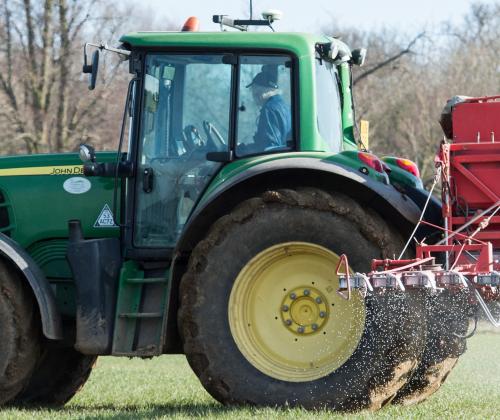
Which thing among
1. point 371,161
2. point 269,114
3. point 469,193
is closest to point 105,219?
point 269,114

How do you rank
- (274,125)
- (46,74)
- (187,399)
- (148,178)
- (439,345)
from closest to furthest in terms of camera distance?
(439,345)
(274,125)
(148,178)
(187,399)
(46,74)

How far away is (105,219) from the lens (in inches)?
308

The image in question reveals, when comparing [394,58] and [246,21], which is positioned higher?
[246,21]

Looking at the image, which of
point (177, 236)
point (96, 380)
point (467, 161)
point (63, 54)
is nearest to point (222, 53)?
point (177, 236)

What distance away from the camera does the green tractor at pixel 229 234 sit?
22.1ft

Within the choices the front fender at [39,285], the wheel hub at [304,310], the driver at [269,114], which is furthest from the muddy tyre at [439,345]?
the front fender at [39,285]

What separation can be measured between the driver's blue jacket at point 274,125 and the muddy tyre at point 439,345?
147 centimetres

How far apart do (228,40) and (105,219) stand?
5.03 ft

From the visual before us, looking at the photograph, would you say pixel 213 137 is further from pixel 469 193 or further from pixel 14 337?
pixel 14 337

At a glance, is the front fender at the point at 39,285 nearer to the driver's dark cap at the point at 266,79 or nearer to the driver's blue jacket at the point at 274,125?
the driver's blue jacket at the point at 274,125

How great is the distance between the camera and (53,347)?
7.79 m

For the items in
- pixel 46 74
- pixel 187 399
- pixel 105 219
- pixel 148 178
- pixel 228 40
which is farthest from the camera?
pixel 46 74

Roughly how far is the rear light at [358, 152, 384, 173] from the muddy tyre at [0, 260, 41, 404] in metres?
2.45

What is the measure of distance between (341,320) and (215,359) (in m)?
0.81
